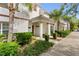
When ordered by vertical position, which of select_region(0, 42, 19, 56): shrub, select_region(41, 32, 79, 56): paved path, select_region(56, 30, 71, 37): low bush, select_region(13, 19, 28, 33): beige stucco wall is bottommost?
select_region(41, 32, 79, 56): paved path

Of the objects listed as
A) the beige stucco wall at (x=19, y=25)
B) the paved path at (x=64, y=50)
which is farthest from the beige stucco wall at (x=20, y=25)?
the paved path at (x=64, y=50)

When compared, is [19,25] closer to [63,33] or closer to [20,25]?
[20,25]

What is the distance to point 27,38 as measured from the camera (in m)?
9.90

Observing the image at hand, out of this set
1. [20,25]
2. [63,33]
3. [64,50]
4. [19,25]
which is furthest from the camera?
[63,33]

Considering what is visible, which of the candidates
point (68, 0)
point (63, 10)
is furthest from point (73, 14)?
point (68, 0)

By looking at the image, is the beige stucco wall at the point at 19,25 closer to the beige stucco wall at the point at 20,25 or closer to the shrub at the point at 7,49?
the beige stucco wall at the point at 20,25

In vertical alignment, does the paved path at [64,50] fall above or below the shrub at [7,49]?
below

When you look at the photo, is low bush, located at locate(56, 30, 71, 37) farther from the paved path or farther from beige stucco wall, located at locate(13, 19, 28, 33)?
beige stucco wall, located at locate(13, 19, 28, 33)

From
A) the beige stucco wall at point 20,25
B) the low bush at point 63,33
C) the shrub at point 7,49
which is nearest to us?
the shrub at point 7,49

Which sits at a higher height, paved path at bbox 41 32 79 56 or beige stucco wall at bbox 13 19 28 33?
beige stucco wall at bbox 13 19 28 33

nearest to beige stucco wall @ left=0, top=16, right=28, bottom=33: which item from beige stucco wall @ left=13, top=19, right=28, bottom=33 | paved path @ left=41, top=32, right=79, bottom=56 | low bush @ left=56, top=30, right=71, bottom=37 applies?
beige stucco wall @ left=13, top=19, right=28, bottom=33

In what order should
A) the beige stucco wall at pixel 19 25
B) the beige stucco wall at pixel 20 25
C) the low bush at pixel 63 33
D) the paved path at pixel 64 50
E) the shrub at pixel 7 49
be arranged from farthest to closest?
the low bush at pixel 63 33 < the beige stucco wall at pixel 20 25 < the beige stucco wall at pixel 19 25 < the paved path at pixel 64 50 < the shrub at pixel 7 49

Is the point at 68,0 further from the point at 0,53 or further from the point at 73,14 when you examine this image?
the point at 0,53

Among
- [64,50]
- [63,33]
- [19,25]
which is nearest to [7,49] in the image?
[64,50]
